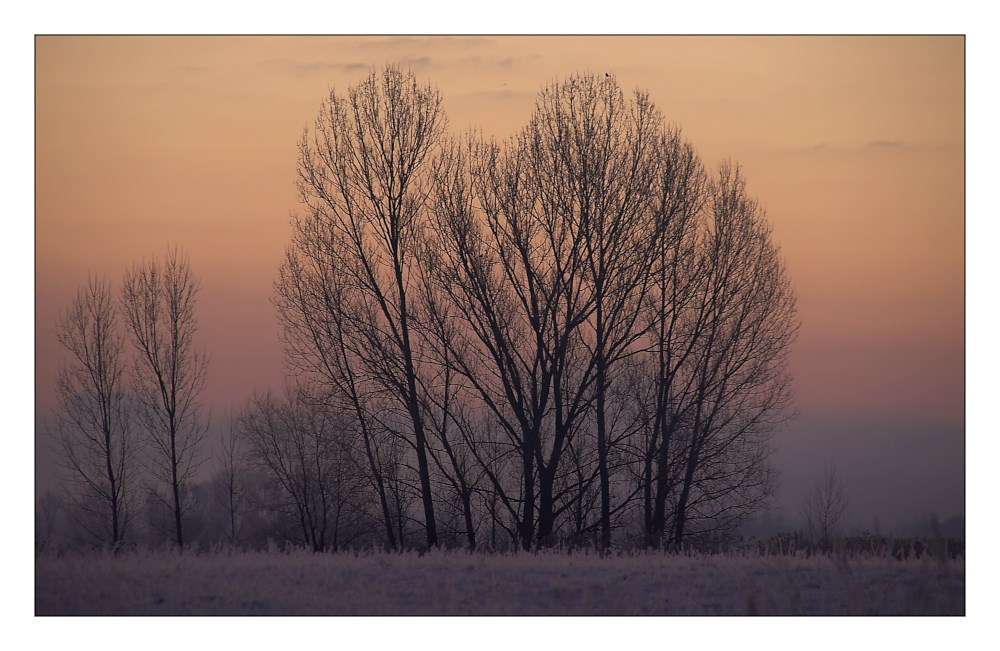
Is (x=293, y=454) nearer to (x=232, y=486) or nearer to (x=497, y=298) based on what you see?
(x=232, y=486)

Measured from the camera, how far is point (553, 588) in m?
9.61

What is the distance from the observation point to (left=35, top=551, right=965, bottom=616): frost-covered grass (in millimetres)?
9172

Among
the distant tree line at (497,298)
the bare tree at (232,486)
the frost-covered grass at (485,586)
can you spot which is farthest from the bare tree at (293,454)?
the frost-covered grass at (485,586)

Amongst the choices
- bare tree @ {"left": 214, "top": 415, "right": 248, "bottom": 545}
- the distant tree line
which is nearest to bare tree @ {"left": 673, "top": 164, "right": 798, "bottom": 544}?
the distant tree line

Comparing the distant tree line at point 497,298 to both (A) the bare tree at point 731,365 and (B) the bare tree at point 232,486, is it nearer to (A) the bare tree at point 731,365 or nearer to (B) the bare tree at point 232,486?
(A) the bare tree at point 731,365

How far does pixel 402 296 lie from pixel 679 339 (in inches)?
254

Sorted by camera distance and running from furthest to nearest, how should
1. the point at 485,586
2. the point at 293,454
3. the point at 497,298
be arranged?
the point at 293,454 < the point at 497,298 < the point at 485,586

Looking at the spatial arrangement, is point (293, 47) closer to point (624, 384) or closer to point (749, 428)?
point (624, 384)

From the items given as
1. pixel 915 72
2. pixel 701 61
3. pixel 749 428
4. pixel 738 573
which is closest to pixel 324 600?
pixel 738 573

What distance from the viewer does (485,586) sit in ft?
31.7

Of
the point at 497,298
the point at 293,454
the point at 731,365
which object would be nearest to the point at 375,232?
the point at 497,298

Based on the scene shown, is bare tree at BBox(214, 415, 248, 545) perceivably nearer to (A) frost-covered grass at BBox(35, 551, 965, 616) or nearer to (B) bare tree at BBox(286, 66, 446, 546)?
(B) bare tree at BBox(286, 66, 446, 546)

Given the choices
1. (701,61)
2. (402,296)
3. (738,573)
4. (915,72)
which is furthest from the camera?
(402,296)

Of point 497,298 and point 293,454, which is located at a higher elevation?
point 497,298
